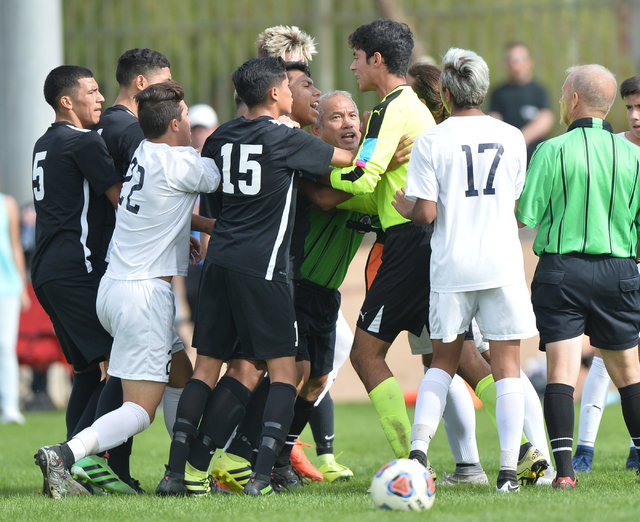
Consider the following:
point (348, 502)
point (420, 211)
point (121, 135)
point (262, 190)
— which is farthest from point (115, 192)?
point (348, 502)

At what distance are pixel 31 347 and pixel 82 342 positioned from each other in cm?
672

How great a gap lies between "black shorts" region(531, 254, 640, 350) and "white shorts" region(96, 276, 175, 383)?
2.10 metres

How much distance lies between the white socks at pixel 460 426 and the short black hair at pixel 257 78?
209 cm

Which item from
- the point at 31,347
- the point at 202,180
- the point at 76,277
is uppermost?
the point at 202,180

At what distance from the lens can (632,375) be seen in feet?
20.2

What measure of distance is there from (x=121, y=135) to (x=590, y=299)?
292 cm

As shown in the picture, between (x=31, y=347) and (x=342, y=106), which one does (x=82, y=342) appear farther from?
(x=31, y=347)

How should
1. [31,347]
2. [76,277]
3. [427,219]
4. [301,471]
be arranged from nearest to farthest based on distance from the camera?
[427,219] < [76,277] < [301,471] < [31,347]

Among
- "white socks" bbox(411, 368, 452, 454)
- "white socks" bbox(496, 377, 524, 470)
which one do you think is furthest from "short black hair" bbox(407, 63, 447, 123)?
"white socks" bbox(496, 377, 524, 470)

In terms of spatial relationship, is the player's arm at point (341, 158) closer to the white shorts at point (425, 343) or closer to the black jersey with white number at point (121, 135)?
the white shorts at point (425, 343)

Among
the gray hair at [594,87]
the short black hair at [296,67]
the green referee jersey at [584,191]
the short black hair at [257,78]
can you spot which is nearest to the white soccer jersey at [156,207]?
the short black hair at [257,78]

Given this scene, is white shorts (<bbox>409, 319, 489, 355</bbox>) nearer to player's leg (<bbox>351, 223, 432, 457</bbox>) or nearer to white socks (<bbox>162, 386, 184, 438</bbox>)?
player's leg (<bbox>351, 223, 432, 457</bbox>)

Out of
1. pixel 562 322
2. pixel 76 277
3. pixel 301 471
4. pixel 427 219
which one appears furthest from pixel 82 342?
pixel 562 322

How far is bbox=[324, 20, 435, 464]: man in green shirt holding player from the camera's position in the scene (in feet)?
20.5
